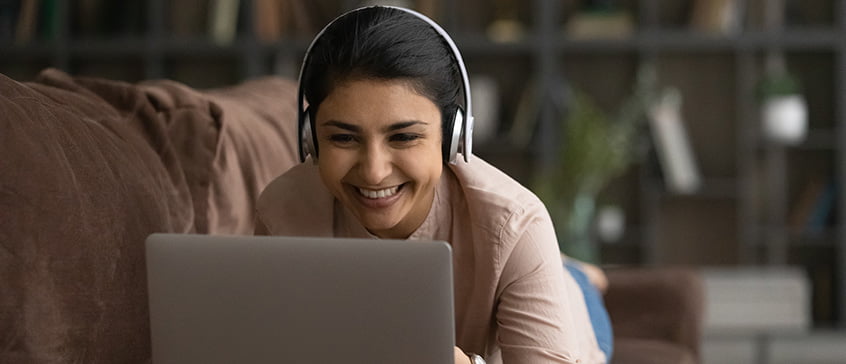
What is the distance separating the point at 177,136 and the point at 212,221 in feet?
0.47

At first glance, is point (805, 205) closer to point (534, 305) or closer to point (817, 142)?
point (817, 142)

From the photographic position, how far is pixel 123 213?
122 cm

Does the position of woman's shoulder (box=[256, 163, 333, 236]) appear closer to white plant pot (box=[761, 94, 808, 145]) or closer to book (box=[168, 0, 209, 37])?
white plant pot (box=[761, 94, 808, 145])

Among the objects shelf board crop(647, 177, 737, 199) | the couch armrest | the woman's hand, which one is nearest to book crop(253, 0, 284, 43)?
shelf board crop(647, 177, 737, 199)

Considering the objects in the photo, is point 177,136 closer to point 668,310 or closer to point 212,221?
point 212,221

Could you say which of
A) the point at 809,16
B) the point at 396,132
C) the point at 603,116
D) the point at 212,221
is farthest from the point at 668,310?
the point at 809,16

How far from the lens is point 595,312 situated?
1.85 metres

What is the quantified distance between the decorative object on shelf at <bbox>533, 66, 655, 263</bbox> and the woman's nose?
261 centimetres

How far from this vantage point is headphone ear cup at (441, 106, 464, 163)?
112 cm

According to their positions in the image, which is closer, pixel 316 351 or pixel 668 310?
pixel 316 351

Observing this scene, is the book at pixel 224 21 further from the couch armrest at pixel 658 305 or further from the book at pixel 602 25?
the couch armrest at pixel 658 305

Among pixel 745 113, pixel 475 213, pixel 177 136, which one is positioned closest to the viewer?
pixel 475 213

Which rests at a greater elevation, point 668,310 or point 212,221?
point 212,221

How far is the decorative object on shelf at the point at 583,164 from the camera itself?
12.0 ft
